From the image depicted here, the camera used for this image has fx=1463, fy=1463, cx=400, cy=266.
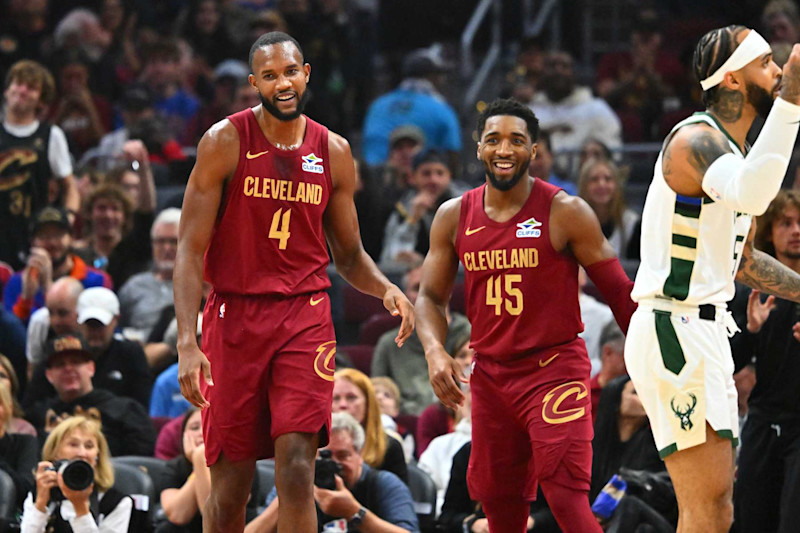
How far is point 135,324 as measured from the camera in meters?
10.7

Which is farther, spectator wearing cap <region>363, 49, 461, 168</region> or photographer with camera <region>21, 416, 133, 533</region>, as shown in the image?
spectator wearing cap <region>363, 49, 461, 168</region>

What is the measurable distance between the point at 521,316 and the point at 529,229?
15.0 inches

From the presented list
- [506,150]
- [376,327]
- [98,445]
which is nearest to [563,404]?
[506,150]

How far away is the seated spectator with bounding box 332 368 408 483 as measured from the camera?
8117 mm

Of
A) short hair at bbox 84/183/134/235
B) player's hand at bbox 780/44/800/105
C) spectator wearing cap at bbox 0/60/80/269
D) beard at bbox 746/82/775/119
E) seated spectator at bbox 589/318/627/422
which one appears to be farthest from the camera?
short hair at bbox 84/183/134/235

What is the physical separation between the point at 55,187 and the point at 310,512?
20.0 ft

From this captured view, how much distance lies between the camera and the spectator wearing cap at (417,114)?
42.7 ft

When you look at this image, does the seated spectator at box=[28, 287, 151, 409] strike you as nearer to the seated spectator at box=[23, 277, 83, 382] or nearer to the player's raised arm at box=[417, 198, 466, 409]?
the seated spectator at box=[23, 277, 83, 382]

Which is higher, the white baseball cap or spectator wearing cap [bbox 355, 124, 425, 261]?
spectator wearing cap [bbox 355, 124, 425, 261]

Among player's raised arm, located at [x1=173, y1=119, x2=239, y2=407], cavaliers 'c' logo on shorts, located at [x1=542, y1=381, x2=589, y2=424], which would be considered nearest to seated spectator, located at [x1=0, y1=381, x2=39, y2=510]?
player's raised arm, located at [x1=173, y1=119, x2=239, y2=407]

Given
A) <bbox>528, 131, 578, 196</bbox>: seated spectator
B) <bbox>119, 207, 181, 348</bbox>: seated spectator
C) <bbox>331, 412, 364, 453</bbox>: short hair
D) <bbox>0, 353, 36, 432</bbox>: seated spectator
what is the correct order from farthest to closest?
<bbox>528, 131, 578, 196</bbox>: seated spectator → <bbox>119, 207, 181, 348</bbox>: seated spectator → <bbox>0, 353, 36, 432</bbox>: seated spectator → <bbox>331, 412, 364, 453</bbox>: short hair

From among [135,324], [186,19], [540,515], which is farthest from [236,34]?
[540,515]

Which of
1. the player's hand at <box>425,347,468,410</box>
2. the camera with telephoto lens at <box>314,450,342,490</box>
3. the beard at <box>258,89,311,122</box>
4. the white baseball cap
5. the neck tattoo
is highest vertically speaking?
the beard at <box>258,89,311,122</box>

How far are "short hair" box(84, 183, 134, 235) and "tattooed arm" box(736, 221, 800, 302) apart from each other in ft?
21.0
